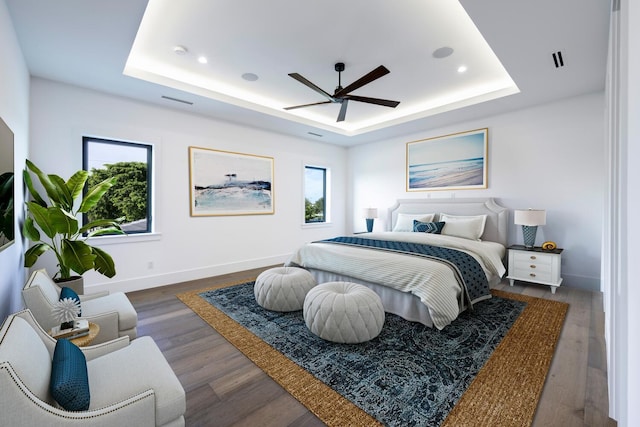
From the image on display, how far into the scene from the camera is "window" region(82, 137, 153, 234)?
3.82m

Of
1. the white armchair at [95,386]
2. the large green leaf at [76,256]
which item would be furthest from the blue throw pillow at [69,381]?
the large green leaf at [76,256]

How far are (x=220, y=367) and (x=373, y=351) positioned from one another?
1.20 metres

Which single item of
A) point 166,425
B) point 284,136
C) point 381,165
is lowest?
point 166,425

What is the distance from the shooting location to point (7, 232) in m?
2.01

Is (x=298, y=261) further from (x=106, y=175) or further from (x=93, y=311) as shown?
(x=106, y=175)

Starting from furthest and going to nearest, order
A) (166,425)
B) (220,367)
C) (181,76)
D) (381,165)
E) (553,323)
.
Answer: (381,165)
(181,76)
(553,323)
(220,367)
(166,425)

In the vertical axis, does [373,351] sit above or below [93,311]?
below

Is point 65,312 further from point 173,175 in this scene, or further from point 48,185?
point 173,175

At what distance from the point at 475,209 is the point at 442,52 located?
8.70 ft

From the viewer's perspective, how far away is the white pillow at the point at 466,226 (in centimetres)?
437

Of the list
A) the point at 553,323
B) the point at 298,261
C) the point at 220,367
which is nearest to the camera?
the point at 220,367

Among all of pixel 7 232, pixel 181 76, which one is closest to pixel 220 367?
pixel 7 232

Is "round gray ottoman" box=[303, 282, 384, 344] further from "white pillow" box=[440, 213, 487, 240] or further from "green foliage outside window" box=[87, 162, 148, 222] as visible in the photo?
"green foliage outside window" box=[87, 162, 148, 222]

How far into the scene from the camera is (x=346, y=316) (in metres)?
2.36
